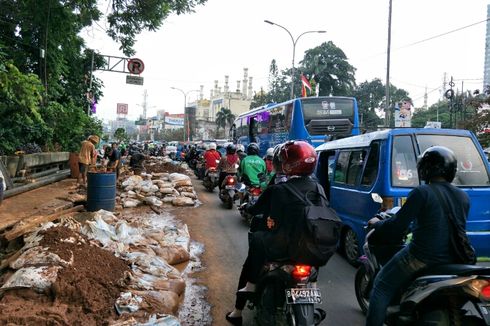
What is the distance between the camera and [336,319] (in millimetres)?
4191

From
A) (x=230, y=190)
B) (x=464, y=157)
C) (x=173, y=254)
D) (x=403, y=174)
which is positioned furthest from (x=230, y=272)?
(x=230, y=190)

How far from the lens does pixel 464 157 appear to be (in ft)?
17.8

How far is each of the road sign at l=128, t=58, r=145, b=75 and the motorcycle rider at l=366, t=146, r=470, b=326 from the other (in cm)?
1948

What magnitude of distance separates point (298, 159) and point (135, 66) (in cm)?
1912

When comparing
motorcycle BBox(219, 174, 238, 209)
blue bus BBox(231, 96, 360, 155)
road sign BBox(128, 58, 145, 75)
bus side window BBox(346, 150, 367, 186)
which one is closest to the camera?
bus side window BBox(346, 150, 367, 186)

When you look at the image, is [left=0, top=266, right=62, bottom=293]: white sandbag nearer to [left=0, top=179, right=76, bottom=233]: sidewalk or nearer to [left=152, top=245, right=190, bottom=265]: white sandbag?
[left=152, top=245, right=190, bottom=265]: white sandbag

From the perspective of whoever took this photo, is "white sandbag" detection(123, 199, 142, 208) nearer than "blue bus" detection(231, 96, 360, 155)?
Yes

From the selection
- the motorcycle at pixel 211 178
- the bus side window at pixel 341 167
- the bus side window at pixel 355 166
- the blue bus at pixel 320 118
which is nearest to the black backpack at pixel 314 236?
the bus side window at pixel 355 166

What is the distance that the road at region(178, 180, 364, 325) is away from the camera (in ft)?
14.4

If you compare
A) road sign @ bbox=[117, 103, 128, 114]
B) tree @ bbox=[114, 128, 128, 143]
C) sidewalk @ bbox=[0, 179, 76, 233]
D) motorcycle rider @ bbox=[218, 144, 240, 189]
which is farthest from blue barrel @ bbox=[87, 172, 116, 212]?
road sign @ bbox=[117, 103, 128, 114]

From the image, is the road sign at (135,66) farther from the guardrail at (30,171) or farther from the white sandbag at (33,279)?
the white sandbag at (33,279)

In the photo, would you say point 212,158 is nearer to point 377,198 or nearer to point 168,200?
point 168,200

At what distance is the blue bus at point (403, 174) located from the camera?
5086 mm

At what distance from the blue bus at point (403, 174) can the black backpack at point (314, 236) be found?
8.00ft
